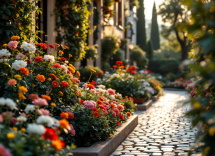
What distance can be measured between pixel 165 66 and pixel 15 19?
87.6ft

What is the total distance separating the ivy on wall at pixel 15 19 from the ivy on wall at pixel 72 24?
2434 mm

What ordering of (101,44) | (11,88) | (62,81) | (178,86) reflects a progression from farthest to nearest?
1. (178,86)
2. (101,44)
3. (62,81)
4. (11,88)

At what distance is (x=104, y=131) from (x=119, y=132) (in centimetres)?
57

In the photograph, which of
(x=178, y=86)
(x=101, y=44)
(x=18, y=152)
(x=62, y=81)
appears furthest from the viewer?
(x=178, y=86)

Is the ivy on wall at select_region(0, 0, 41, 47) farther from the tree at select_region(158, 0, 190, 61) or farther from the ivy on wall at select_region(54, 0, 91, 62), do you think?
the tree at select_region(158, 0, 190, 61)

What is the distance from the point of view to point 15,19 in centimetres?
552

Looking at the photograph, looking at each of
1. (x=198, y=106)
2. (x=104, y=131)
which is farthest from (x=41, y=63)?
Result: (x=198, y=106)

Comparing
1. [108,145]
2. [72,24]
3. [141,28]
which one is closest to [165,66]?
[141,28]

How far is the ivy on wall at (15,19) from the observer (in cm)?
528

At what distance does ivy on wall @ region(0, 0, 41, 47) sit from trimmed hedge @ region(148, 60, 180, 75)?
26390 mm

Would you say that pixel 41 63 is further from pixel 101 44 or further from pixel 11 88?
pixel 101 44

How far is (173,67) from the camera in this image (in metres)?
30.5

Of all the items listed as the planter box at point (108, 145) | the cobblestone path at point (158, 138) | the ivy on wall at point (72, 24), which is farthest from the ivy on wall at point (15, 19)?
the cobblestone path at point (158, 138)

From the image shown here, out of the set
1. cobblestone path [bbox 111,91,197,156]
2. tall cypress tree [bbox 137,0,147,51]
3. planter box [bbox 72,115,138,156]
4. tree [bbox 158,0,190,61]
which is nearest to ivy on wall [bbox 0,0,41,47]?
planter box [bbox 72,115,138,156]
